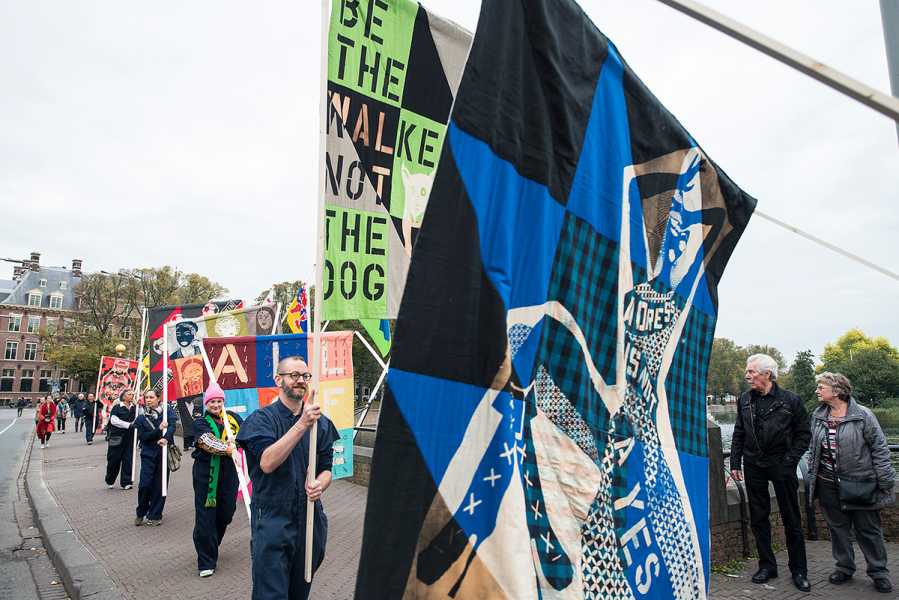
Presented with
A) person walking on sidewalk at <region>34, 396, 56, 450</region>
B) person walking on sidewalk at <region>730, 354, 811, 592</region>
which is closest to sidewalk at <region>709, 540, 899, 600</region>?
person walking on sidewalk at <region>730, 354, 811, 592</region>

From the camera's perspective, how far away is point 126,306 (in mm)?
56375

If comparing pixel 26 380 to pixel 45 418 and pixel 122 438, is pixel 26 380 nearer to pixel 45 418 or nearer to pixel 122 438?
pixel 45 418

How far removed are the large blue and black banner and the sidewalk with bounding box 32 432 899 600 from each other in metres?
3.67

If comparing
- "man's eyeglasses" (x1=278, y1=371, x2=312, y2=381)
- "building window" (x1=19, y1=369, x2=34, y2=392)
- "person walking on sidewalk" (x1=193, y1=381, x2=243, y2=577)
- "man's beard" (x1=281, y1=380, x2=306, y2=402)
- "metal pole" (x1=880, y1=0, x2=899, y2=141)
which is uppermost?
"metal pole" (x1=880, y1=0, x2=899, y2=141)

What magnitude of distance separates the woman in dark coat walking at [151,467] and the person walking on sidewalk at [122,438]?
2961 millimetres

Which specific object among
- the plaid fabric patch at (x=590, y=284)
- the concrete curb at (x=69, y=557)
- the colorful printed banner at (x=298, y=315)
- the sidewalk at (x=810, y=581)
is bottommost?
the concrete curb at (x=69, y=557)

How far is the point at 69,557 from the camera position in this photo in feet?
23.4

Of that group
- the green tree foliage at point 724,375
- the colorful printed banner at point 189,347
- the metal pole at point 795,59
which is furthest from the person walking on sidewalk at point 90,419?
the green tree foliage at point 724,375

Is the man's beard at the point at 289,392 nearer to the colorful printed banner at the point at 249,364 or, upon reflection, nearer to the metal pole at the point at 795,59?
the metal pole at the point at 795,59

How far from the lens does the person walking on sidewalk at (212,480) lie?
21.2 feet

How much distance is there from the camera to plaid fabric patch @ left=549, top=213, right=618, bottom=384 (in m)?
2.16

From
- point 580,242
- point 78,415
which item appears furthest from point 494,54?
point 78,415

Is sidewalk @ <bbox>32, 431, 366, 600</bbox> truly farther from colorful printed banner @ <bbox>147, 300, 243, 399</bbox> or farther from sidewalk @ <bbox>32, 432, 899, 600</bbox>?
colorful printed banner @ <bbox>147, 300, 243, 399</bbox>

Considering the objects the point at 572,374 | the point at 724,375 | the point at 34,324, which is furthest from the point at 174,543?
the point at 34,324
